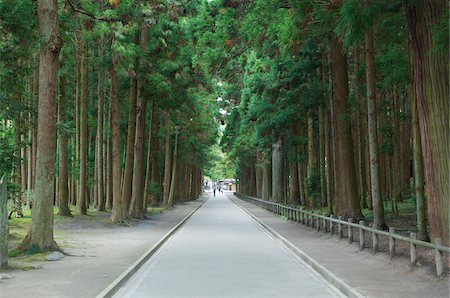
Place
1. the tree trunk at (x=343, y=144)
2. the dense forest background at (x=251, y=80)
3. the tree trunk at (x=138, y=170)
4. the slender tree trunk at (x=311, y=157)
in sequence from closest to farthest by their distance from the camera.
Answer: the dense forest background at (x=251, y=80) < the tree trunk at (x=343, y=144) < the tree trunk at (x=138, y=170) < the slender tree trunk at (x=311, y=157)

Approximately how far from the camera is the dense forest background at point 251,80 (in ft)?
36.6

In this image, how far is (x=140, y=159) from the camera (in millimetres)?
29781

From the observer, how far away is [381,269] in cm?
1139

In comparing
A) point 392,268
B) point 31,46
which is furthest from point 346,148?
point 31,46

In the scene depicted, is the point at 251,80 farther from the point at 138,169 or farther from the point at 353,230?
the point at 353,230

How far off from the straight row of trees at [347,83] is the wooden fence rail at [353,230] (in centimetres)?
74

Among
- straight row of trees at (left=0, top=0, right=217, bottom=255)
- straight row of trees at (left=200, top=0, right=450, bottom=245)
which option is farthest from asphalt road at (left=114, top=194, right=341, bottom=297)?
straight row of trees at (left=0, top=0, right=217, bottom=255)

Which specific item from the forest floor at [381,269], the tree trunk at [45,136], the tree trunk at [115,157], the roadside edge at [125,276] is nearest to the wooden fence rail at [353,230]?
the forest floor at [381,269]

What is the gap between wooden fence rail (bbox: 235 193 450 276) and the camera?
9.56m

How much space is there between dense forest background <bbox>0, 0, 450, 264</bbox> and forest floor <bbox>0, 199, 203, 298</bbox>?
148 centimetres

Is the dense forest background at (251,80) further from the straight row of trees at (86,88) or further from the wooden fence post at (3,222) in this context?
the wooden fence post at (3,222)

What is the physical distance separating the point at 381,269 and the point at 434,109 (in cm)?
370

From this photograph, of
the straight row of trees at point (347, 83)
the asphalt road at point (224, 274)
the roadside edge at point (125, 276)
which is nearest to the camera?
the roadside edge at point (125, 276)

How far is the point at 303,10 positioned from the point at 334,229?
8779 millimetres
